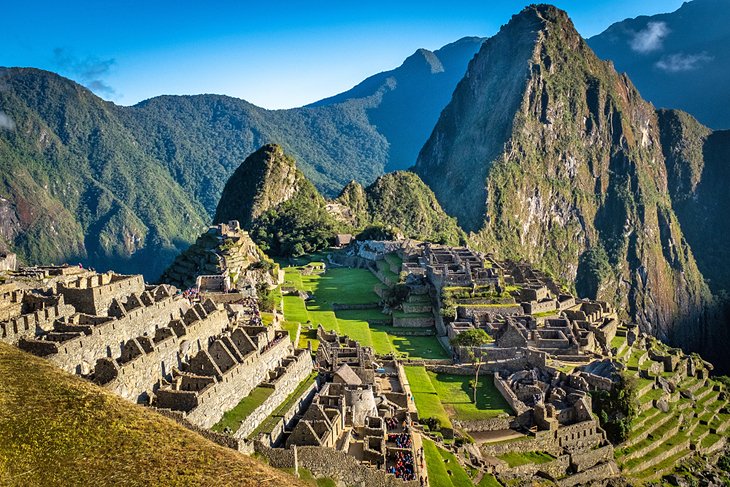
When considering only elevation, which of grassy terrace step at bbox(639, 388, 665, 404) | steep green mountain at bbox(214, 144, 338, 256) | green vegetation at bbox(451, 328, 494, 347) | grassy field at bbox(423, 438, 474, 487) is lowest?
grassy terrace step at bbox(639, 388, 665, 404)

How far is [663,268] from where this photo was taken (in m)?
180

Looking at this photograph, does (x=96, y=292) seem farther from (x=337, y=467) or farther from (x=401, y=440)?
(x=401, y=440)

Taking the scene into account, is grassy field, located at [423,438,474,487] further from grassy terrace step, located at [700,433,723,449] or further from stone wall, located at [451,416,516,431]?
grassy terrace step, located at [700,433,723,449]

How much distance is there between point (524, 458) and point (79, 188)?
109 metres

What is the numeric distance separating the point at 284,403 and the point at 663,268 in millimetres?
175730

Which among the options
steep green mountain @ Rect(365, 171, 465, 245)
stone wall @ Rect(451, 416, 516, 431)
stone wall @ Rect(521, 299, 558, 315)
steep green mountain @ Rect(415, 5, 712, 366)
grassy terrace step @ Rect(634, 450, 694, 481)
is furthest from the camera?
steep green mountain @ Rect(415, 5, 712, 366)

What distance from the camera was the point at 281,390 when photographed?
25672mm

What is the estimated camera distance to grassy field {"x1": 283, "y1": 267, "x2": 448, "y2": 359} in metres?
43.2

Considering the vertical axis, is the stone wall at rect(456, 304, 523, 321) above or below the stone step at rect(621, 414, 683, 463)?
above

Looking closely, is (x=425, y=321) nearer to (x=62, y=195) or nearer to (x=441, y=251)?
(x=441, y=251)

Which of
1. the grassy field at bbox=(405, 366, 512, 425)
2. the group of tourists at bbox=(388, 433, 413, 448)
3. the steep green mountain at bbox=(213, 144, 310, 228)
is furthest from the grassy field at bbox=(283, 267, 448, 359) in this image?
the steep green mountain at bbox=(213, 144, 310, 228)

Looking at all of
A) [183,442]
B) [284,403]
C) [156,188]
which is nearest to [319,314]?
[284,403]

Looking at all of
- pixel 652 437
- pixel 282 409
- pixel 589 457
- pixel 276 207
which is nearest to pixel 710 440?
pixel 652 437

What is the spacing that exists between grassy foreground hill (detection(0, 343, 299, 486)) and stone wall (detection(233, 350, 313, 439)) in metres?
6.31
